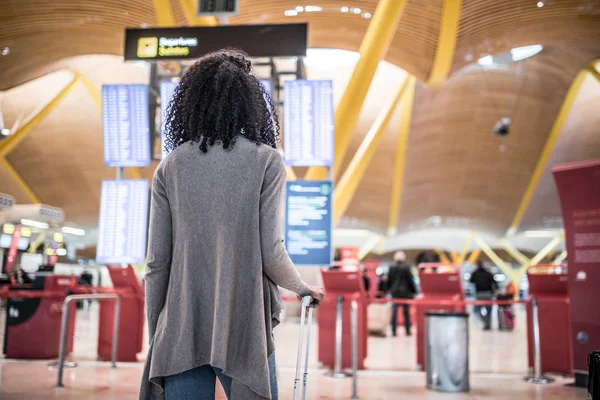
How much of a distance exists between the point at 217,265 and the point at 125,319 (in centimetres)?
777

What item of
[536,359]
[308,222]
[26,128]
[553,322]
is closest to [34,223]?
[308,222]

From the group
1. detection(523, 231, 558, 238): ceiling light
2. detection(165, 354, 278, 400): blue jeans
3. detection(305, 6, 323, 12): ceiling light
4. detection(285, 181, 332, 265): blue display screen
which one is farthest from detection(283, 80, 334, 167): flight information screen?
detection(523, 231, 558, 238): ceiling light

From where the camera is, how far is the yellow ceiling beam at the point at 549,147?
2403 centimetres

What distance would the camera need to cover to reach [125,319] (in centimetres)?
883

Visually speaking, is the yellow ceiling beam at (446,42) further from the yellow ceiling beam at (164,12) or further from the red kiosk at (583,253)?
the red kiosk at (583,253)

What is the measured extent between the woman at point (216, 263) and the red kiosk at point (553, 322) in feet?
23.7

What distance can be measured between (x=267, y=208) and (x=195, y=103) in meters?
0.45

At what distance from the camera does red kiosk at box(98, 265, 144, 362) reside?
8.76 metres

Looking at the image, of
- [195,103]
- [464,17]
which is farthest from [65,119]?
[195,103]

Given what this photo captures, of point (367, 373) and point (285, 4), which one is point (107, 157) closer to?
point (367, 373)

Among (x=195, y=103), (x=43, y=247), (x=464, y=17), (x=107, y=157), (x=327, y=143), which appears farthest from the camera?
(x=464, y=17)

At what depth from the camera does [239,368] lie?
163cm

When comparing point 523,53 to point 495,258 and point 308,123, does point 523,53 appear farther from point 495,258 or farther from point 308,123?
point 495,258

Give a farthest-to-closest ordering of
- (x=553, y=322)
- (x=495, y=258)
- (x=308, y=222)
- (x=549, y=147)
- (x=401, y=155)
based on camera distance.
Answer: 1. (x=495, y=258)
2. (x=401, y=155)
3. (x=549, y=147)
4. (x=553, y=322)
5. (x=308, y=222)
